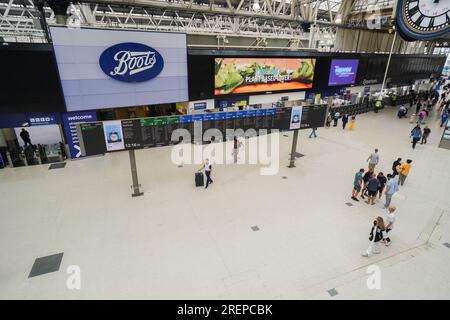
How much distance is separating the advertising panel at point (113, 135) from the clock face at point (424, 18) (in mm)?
10389

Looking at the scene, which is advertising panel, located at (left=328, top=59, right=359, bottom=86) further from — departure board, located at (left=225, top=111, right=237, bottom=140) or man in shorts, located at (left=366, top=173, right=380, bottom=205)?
man in shorts, located at (left=366, top=173, right=380, bottom=205)

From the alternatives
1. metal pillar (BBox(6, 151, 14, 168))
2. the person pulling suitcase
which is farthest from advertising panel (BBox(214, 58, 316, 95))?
metal pillar (BBox(6, 151, 14, 168))

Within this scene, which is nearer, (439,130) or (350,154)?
(350,154)

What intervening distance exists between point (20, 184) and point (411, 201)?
50.4 ft

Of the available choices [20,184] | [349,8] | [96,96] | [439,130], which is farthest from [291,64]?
[20,184]

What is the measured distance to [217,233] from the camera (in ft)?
23.8

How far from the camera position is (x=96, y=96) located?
1101 cm

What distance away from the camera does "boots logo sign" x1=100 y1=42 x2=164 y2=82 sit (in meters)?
10.5

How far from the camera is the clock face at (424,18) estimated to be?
25.8ft

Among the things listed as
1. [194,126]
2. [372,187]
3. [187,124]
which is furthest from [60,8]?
[372,187]

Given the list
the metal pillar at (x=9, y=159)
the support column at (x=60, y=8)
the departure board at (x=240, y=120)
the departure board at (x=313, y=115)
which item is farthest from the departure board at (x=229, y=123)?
the metal pillar at (x=9, y=159)
